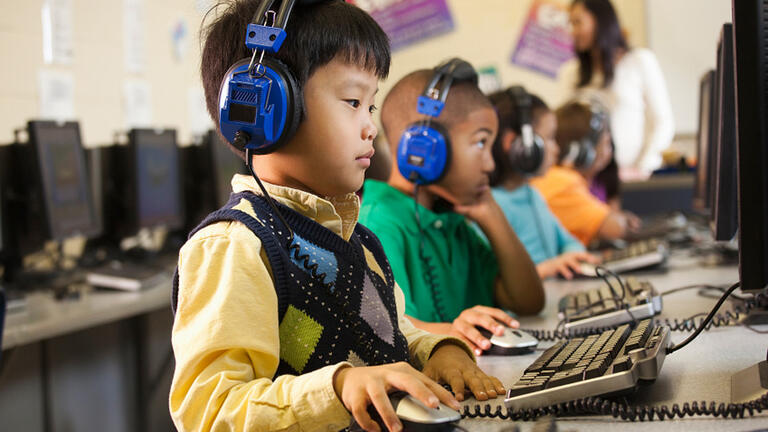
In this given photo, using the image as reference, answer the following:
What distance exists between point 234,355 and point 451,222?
2.88 ft

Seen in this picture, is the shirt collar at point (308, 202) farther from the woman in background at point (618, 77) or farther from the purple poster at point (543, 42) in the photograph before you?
the purple poster at point (543, 42)

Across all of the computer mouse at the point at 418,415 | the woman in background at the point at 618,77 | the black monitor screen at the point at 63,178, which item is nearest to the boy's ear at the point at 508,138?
the black monitor screen at the point at 63,178

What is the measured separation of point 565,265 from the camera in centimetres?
197

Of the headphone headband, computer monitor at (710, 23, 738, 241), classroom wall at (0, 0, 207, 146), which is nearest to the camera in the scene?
computer monitor at (710, 23, 738, 241)

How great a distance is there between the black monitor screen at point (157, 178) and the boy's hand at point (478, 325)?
1877mm

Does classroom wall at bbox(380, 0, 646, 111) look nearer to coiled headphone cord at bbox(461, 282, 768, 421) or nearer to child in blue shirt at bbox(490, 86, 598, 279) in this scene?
child in blue shirt at bbox(490, 86, 598, 279)

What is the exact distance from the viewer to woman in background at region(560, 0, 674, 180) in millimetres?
3768

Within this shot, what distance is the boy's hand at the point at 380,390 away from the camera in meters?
0.65

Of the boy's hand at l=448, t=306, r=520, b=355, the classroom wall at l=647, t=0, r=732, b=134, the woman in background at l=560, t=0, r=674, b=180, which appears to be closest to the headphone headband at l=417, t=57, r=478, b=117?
the boy's hand at l=448, t=306, r=520, b=355

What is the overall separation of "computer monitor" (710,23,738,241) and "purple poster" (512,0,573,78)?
4.51 m

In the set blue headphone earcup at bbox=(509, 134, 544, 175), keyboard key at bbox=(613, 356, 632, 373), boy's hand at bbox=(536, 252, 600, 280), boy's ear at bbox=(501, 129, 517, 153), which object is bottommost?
boy's hand at bbox=(536, 252, 600, 280)

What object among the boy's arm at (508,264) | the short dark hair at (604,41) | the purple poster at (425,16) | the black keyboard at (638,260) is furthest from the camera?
the purple poster at (425,16)

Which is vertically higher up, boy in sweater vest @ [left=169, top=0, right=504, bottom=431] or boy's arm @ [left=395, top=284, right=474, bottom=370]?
boy in sweater vest @ [left=169, top=0, right=504, bottom=431]

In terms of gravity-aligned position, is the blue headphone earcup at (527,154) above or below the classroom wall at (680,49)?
below
